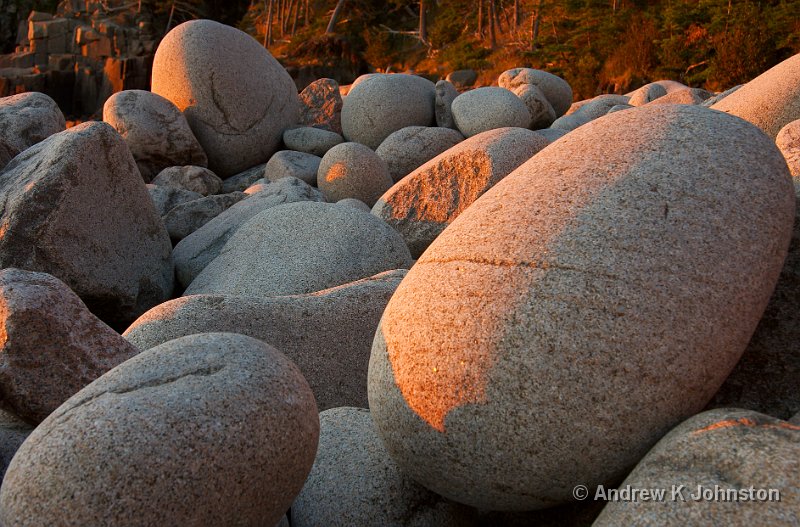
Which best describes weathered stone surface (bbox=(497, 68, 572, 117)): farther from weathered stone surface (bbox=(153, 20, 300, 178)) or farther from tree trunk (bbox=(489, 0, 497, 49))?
tree trunk (bbox=(489, 0, 497, 49))

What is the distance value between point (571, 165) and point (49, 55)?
144ft

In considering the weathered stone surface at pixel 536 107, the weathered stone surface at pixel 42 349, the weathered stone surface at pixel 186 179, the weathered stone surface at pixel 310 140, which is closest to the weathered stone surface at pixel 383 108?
the weathered stone surface at pixel 310 140

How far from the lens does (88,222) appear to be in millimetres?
5496

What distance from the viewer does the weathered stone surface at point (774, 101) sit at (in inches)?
209

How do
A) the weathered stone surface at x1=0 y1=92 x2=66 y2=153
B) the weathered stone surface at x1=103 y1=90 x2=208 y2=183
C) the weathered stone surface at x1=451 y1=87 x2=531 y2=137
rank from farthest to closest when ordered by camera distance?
the weathered stone surface at x1=451 y1=87 x2=531 y2=137 → the weathered stone surface at x1=103 y1=90 x2=208 y2=183 → the weathered stone surface at x1=0 y1=92 x2=66 y2=153

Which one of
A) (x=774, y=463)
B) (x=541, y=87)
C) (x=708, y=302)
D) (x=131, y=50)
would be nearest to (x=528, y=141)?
(x=708, y=302)

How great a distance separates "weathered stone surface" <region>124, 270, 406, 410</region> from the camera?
13.1 feet

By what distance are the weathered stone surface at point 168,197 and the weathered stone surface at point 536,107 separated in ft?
17.7

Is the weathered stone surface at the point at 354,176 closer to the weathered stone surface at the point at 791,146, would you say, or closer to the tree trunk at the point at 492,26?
the weathered stone surface at the point at 791,146

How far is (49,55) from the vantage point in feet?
135

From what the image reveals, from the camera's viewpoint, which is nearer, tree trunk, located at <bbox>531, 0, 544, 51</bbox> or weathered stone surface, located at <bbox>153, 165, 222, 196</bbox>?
weathered stone surface, located at <bbox>153, 165, 222, 196</bbox>

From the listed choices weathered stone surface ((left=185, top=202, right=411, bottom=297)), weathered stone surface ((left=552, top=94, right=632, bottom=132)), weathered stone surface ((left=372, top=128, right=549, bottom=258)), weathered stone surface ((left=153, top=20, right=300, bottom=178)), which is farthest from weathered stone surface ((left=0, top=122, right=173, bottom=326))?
weathered stone surface ((left=552, top=94, right=632, bottom=132))

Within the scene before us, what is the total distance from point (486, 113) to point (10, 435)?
776 cm

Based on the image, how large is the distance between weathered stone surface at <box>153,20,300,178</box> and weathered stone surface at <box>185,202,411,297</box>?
15.4ft
